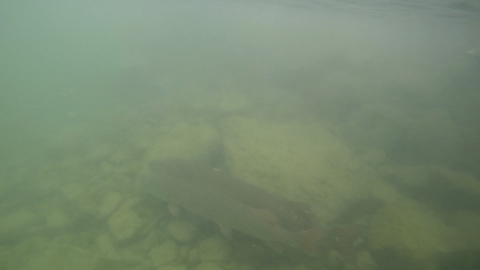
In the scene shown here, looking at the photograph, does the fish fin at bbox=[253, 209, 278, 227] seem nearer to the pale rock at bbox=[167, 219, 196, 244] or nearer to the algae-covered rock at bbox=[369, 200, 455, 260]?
the pale rock at bbox=[167, 219, 196, 244]

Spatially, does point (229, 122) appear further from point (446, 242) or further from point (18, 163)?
point (18, 163)

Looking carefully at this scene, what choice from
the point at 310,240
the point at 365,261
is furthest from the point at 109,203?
the point at 365,261

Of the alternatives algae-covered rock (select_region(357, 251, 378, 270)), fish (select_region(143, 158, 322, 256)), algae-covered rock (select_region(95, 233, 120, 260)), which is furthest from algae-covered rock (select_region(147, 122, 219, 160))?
algae-covered rock (select_region(357, 251, 378, 270))

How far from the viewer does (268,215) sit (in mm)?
4211

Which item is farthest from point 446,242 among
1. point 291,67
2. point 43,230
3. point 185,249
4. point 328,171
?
point 291,67

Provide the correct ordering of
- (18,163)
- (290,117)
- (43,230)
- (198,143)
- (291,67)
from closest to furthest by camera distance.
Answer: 1. (43,230)
2. (198,143)
3. (18,163)
4. (290,117)
5. (291,67)

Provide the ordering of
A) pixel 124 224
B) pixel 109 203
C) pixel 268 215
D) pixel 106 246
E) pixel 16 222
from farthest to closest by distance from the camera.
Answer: pixel 109 203 → pixel 16 222 → pixel 124 224 → pixel 106 246 → pixel 268 215

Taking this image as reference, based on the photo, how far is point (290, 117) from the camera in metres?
10.4

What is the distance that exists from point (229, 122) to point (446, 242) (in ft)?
22.8

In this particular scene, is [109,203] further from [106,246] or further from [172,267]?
[172,267]

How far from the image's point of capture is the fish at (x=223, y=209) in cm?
409

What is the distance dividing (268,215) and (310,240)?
3.00ft

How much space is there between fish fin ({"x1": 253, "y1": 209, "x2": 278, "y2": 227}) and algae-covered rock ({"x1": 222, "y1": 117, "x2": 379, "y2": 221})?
5.34 feet

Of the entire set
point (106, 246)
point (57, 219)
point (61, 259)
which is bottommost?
point (57, 219)
